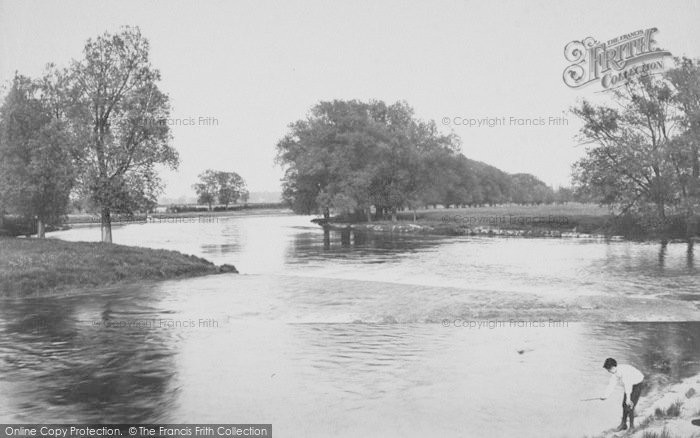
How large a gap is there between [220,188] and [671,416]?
176800mm

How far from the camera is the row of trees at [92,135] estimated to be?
40875mm

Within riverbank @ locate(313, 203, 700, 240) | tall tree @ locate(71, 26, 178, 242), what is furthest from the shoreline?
tall tree @ locate(71, 26, 178, 242)

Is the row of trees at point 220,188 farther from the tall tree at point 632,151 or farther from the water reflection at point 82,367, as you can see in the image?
the water reflection at point 82,367

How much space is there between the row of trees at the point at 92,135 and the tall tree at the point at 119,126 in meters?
0.07

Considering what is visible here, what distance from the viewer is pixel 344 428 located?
1076cm

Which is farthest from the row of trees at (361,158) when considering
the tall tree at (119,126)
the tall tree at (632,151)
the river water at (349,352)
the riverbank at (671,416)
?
the riverbank at (671,416)

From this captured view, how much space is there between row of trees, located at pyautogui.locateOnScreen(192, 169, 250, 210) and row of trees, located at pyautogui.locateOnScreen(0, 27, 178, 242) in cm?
12987

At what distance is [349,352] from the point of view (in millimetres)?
16219

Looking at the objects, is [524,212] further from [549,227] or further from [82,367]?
[82,367]

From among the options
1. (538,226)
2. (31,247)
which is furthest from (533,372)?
(538,226)

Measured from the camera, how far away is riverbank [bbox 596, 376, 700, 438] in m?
9.16

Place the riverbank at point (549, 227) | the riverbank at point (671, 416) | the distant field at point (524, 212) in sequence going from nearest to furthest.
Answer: the riverbank at point (671, 416) < the riverbank at point (549, 227) < the distant field at point (524, 212)

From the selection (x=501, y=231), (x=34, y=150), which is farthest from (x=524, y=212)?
(x=34, y=150)

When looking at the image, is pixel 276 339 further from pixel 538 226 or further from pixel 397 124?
pixel 397 124
